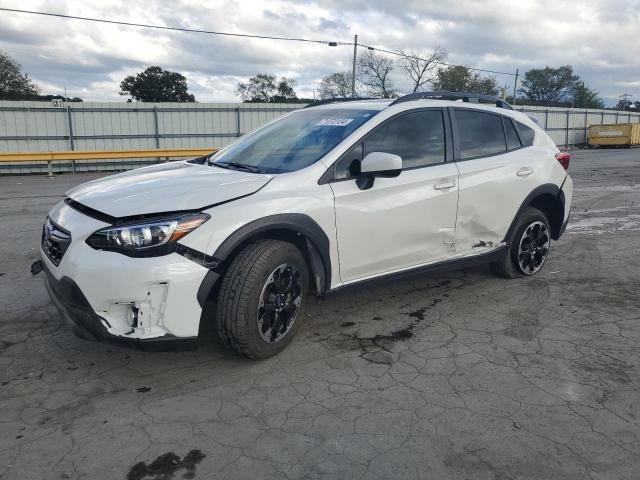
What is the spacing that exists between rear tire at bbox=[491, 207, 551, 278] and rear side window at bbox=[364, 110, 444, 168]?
4.24ft

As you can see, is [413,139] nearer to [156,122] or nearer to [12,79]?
[156,122]

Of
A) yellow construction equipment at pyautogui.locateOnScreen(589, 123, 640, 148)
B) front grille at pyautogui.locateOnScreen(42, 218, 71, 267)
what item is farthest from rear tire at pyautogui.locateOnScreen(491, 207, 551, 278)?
yellow construction equipment at pyautogui.locateOnScreen(589, 123, 640, 148)

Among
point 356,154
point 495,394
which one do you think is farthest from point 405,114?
point 495,394

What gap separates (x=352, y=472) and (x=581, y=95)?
325 feet

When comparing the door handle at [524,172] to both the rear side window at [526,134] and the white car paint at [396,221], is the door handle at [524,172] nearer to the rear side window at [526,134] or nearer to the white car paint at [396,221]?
the rear side window at [526,134]

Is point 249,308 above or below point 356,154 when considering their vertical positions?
below

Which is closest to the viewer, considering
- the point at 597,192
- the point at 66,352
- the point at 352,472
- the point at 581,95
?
the point at 352,472

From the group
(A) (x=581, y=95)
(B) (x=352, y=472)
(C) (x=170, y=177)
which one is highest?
(A) (x=581, y=95)

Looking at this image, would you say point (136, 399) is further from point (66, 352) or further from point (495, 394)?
point (495, 394)

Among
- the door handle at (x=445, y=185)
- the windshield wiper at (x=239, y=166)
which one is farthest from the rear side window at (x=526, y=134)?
the windshield wiper at (x=239, y=166)

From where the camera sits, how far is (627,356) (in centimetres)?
361

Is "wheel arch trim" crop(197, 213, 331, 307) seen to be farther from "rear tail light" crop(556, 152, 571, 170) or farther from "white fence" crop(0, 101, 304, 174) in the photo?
"white fence" crop(0, 101, 304, 174)

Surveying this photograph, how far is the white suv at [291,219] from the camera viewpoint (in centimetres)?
296

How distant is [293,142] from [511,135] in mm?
2277
